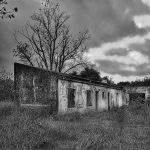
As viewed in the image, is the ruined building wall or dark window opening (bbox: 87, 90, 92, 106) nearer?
the ruined building wall

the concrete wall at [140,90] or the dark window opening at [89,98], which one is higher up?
the concrete wall at [140,90]

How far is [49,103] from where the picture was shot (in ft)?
54.9

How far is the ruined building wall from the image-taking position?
1670 centimetres

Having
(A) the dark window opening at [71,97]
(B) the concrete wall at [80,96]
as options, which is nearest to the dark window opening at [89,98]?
(B) the concrete wall at [80,96]

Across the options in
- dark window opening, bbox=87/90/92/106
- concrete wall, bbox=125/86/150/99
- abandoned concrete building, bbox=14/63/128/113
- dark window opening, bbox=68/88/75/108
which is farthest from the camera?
concrete wall, bbox=125/86/150/99

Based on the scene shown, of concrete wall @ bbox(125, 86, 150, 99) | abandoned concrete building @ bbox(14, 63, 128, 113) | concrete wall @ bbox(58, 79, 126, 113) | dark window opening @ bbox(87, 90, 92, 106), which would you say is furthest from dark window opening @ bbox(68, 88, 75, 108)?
concrete wall @ bbox(125, 86, 150, 99)

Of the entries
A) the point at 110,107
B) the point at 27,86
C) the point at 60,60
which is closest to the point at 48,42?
the point at 60,60

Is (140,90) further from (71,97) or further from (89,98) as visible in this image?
(71,97)

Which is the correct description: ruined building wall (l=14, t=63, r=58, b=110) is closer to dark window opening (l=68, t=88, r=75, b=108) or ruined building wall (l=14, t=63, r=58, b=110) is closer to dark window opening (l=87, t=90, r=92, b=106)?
dark window opening (l=68, t=88, r=75, b=108)

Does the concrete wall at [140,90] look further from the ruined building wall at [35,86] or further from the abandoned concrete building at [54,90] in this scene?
the ruined building wall at [35,86]

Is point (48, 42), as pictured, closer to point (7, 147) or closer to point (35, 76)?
point (35, 76)

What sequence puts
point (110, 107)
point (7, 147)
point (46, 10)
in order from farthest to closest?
point (46, 10), point (110, 107), point (7, 147)

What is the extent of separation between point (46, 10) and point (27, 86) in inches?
807

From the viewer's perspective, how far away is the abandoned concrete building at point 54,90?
16.6 meters
